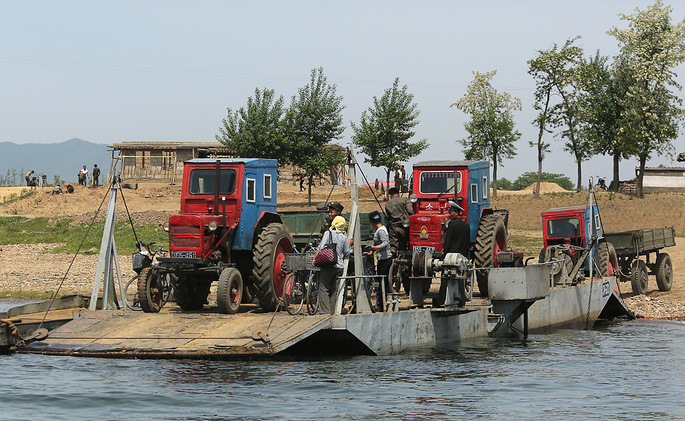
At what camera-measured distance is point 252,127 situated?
45.7 m

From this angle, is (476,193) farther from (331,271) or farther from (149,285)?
(149,285)

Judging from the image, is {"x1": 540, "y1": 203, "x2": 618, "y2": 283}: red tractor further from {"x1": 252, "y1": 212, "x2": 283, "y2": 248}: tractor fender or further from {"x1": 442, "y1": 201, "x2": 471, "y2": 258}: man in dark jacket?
{"x1": 252, "y1": 212, "x2": 283, "y2": 248}: tractor fender

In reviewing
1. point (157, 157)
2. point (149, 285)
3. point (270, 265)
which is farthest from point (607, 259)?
point (157, 157)

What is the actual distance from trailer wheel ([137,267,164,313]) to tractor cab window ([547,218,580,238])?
12.1 m

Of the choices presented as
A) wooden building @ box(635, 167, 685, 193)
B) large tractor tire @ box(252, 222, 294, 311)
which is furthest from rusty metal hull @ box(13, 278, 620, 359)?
wooden building @ box(635, 167, 685, 193)

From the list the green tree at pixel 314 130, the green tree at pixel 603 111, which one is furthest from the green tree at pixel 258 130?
the green tree at pixel 603 111

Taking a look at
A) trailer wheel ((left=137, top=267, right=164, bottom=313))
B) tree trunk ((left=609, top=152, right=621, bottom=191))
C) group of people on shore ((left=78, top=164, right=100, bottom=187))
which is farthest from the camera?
tree trunk ((left=609, top=152, right=621, bottom=191))

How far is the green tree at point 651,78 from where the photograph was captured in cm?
5150

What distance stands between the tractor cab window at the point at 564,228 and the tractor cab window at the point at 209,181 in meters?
11.1

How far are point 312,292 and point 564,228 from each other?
36.2 ft

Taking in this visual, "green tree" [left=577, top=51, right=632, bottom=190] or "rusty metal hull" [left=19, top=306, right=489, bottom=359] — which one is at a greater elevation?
"green tree" [left=577, top=51, right=632, bottom=190]

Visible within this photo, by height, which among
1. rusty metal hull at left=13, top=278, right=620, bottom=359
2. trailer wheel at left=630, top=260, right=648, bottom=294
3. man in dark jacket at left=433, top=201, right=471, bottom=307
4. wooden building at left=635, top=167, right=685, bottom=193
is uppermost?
wooden building at left=635, top=167, right=685, bottom=193

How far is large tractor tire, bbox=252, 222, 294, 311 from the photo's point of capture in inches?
614

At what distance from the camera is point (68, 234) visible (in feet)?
124
